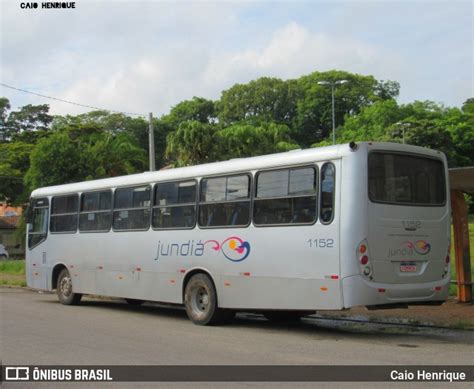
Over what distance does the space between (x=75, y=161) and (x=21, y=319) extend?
24.8m

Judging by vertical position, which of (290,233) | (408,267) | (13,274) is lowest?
(13,274)

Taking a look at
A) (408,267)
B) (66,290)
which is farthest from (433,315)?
(66,290)

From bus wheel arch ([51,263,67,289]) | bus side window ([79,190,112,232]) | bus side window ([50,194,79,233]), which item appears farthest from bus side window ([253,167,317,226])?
bus wheel arch ([51,263,67,289])

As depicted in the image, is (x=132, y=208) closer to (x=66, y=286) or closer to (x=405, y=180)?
(x=66, y=286)

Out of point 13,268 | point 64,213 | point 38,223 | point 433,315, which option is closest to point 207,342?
point 433,315

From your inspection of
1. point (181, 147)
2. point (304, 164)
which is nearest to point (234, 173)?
point (304, 164)

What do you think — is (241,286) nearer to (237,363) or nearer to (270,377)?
(237,363)

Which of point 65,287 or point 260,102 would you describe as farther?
point 260,102

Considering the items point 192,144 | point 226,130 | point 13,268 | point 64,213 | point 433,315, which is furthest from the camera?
point 226,130

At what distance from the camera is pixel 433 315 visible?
42.2 feet

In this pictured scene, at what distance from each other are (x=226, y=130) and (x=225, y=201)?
29559 mm

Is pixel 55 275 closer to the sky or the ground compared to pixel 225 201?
closer to the ground

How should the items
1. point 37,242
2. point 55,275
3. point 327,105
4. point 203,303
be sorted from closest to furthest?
1. point 203,303
2. point 55,275
3. point 37,242
4. point 327,105

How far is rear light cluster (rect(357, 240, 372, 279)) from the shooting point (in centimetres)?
961
